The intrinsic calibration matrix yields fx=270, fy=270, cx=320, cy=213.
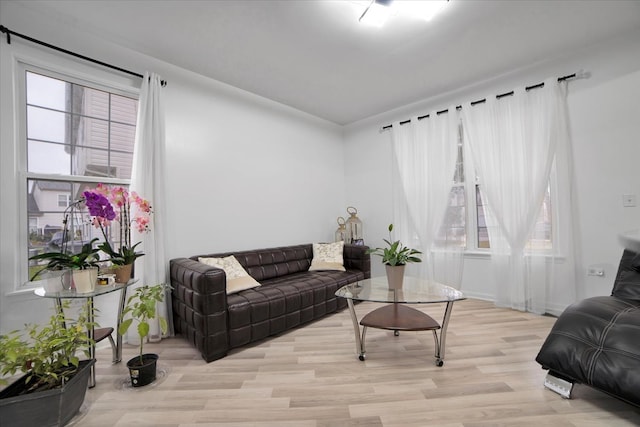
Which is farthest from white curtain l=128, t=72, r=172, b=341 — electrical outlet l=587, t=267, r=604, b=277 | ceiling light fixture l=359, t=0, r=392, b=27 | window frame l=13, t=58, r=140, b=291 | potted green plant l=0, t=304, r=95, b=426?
electrical outlet l=587, t=267, r=604, b=277

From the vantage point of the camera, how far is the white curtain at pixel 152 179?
2.60 meters

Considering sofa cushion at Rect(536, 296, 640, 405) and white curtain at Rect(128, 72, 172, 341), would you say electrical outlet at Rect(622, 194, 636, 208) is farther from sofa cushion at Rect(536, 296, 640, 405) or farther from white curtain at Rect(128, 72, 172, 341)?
white curtain at Rect(128, 72, 172, 341)

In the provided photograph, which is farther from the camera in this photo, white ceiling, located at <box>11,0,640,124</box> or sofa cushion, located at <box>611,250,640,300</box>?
white ceiling, located at <box>11,0,640,124</box>

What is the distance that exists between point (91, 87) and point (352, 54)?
2524 millimetres

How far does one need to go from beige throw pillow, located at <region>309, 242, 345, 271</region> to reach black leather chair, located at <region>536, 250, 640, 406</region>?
2339 millimetres

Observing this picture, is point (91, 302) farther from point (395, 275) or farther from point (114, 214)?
point (395, 275)

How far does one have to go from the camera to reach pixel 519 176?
3.17 metres

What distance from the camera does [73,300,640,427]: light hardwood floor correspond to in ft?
4.99

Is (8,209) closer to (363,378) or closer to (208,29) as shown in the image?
(208,29)

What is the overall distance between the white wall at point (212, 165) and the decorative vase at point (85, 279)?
83 cm

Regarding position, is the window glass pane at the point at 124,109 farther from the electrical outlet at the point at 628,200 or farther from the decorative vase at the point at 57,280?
the electrical outlet at the point at 628,200

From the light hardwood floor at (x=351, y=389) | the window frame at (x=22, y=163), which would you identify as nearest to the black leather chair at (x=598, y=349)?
the light hardwood floor at (x=351, y=389)

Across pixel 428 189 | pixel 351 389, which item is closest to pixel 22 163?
pixel 351 389

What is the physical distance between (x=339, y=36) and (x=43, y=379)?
10.4ft
